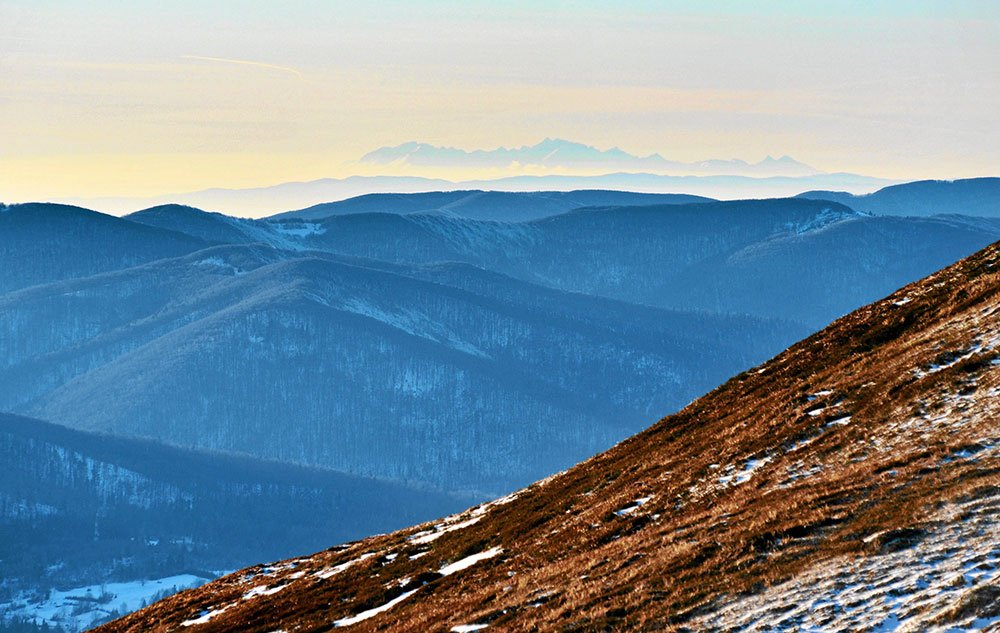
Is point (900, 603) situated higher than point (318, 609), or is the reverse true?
point (900, 603)

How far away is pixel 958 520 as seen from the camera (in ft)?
108

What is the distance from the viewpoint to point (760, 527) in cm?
3734

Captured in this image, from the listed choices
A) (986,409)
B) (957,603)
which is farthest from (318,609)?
(957,603)

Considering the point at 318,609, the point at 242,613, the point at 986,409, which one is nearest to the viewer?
the point at 986,409

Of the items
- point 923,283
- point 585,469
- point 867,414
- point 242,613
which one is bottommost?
point 242,613

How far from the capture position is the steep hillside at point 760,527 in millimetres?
31625

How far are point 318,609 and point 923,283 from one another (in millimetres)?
35478

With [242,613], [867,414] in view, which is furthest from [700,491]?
[242,613]

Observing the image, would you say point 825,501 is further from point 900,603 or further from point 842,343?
point 842,343

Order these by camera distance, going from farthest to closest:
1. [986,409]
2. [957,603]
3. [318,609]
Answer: [318,609] < [986,409] < [957,603]

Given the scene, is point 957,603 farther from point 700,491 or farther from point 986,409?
point 700,491

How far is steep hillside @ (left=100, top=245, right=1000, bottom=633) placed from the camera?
3162cm

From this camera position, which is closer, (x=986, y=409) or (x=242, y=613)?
(x=986, y=409)

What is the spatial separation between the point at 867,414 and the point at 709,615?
54.5 feet
